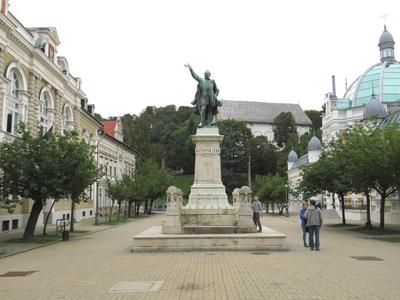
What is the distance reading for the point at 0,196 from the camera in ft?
74.8

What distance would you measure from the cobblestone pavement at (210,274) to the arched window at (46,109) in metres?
19.9

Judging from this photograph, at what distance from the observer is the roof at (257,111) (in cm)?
13538

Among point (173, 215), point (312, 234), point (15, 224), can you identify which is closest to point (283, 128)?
point (15, 224)

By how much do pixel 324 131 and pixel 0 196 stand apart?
158 ft

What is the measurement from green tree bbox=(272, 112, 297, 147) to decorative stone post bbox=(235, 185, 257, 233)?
10053cm

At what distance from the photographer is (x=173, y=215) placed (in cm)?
1886

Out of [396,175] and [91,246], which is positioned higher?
[396,175]

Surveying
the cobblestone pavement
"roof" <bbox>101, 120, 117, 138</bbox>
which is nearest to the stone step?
the cobblestone pavement

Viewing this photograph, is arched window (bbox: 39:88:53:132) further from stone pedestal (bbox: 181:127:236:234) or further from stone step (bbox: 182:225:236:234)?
stone step (bbox: 182:225:236:234)

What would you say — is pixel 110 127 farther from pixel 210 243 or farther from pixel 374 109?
pixel 210 243

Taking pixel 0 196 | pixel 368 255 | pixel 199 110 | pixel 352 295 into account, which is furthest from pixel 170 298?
pixel 0 196

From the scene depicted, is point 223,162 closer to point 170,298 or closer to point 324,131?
point 324,131

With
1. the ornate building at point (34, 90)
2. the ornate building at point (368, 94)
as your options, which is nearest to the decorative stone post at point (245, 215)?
the ornate building at point (34, 90)

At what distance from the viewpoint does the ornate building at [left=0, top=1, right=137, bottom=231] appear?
2855cm
